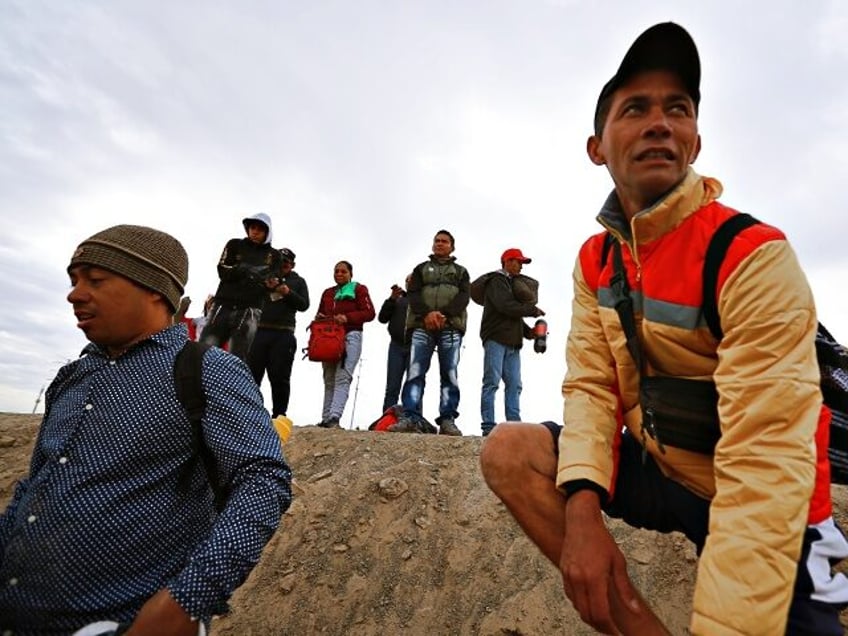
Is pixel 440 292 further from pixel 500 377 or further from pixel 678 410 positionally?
→ pixel 678 410

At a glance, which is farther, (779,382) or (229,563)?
(229,563)

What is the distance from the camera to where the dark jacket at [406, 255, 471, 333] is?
6750 millimetres

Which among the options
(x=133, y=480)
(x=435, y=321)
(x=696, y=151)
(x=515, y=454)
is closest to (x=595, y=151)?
(x=696, y=151)

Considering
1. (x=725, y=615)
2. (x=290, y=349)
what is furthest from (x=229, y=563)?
(x=290, y=349)

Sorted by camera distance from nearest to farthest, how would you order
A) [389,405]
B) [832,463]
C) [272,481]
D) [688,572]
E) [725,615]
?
1. [725,615]
2. [832,463]
3. [272,481]
4. [688,572]
5. [389,405]

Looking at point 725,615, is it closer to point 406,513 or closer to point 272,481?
point 272,481

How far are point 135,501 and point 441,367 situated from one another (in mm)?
4908

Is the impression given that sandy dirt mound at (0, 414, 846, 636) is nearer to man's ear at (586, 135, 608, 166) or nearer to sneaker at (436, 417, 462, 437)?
sneaker at (436, 417, 462, 437)

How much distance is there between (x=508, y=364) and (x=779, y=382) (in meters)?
5.35

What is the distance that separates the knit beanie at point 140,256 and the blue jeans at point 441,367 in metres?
4.37

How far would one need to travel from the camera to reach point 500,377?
6.81 meters

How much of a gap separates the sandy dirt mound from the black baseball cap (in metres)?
3.09

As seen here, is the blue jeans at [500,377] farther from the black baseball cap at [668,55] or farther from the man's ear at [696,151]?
the black baseball cap at [668,55]

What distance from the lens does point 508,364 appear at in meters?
6.86
